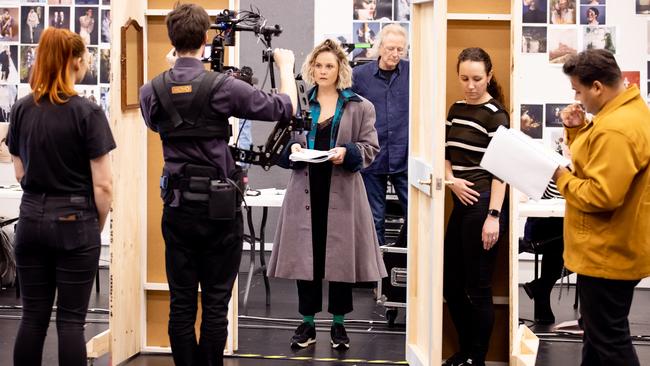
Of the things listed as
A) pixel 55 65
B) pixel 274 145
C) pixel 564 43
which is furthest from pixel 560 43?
pixel 55 65

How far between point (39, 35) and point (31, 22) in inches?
5.3

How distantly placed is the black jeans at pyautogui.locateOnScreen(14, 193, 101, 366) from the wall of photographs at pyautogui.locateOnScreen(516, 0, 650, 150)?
4551 mm

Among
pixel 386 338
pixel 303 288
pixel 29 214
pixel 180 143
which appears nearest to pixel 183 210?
pixel 180 143

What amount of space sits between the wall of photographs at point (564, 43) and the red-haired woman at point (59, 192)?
14.8ft

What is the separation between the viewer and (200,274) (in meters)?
4.44

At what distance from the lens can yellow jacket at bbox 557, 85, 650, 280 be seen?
3758 mm

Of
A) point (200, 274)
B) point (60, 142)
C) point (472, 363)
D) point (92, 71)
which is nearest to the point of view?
point (60, 142)

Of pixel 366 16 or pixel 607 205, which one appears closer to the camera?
pixel 607 205

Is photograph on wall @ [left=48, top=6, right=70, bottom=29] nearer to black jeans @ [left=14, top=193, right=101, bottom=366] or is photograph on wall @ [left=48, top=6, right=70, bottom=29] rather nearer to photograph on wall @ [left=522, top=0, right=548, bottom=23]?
photograph on wall @ [left=522, top=0, right=548, bottom=23]

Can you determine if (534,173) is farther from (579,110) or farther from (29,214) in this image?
(29,214)

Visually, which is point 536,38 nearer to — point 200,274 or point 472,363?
point 472,363

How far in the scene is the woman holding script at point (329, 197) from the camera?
5664 millimetres

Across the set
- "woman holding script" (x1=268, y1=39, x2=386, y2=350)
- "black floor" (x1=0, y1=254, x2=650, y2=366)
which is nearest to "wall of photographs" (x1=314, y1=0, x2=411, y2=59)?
"black floor" (x1=0, y1=254, x2=650, y2=366)

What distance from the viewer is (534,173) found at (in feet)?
13.5
